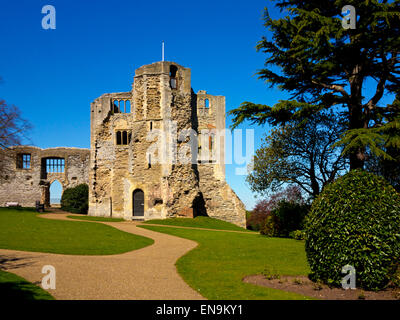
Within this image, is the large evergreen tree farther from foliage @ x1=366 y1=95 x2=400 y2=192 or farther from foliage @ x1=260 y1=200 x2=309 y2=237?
foliage @ x1=260 y1=200 x2=309 y2=237

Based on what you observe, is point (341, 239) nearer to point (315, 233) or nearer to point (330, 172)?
point (315, 233)

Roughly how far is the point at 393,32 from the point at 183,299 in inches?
455

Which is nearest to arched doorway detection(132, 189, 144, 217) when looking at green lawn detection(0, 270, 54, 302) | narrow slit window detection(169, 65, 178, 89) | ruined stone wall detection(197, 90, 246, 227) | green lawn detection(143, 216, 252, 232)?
green lawn detection(143, 216, 252, 232)

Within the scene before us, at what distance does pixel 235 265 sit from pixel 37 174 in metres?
38.2

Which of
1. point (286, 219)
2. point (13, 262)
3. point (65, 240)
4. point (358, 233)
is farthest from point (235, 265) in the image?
point (286, 219)

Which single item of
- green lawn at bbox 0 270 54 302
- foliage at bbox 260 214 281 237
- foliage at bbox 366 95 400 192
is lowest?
foliage at bbox 260 214 281 237

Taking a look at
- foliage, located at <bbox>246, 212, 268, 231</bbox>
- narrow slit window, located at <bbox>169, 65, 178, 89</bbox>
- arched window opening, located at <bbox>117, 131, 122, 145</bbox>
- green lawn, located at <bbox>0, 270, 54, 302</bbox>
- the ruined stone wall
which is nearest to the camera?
green lawn, located at <bbox>0, 270, 54, 302</bbox>

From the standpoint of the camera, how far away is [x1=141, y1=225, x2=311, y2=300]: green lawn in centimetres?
739

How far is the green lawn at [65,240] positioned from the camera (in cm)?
1237

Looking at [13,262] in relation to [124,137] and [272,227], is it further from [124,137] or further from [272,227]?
[124,137]

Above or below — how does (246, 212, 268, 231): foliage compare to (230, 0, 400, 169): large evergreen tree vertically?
below

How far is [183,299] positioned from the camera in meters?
6.91

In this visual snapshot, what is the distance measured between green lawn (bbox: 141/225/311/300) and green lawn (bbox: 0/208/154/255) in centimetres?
307
